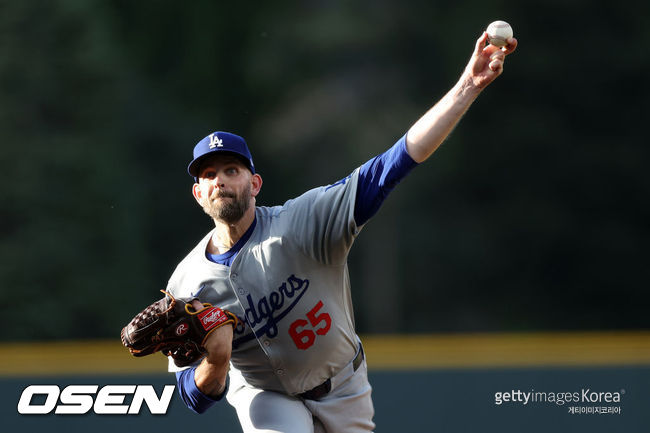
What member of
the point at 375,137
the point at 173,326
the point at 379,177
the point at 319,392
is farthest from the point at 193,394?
the point at 375,137

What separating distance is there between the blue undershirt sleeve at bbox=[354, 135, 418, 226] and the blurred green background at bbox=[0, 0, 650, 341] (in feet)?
27.2

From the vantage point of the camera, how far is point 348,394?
348cm

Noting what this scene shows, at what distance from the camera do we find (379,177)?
312 centimetres

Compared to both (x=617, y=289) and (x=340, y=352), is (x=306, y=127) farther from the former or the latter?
(x=340, y=352)

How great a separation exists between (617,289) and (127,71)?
7.62m

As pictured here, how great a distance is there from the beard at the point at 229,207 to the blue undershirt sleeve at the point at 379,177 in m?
0.41

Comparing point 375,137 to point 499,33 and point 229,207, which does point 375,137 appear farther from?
point 499,33

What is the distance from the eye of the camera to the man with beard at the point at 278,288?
324cm

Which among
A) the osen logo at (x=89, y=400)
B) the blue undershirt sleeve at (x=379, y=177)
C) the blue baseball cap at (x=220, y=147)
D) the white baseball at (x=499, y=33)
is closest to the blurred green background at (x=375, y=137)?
the osen logo at (x=89, y=400)

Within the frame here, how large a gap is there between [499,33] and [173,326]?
1420mm

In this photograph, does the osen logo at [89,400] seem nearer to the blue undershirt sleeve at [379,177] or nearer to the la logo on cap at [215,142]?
the la logo on cap at [215,142]

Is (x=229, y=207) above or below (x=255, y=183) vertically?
below

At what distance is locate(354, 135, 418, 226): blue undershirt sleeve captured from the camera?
3020mm

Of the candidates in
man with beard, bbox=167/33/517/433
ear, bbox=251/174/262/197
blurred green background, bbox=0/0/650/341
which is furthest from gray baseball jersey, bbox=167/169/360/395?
blurred green background, bbox=0/0/650/341
